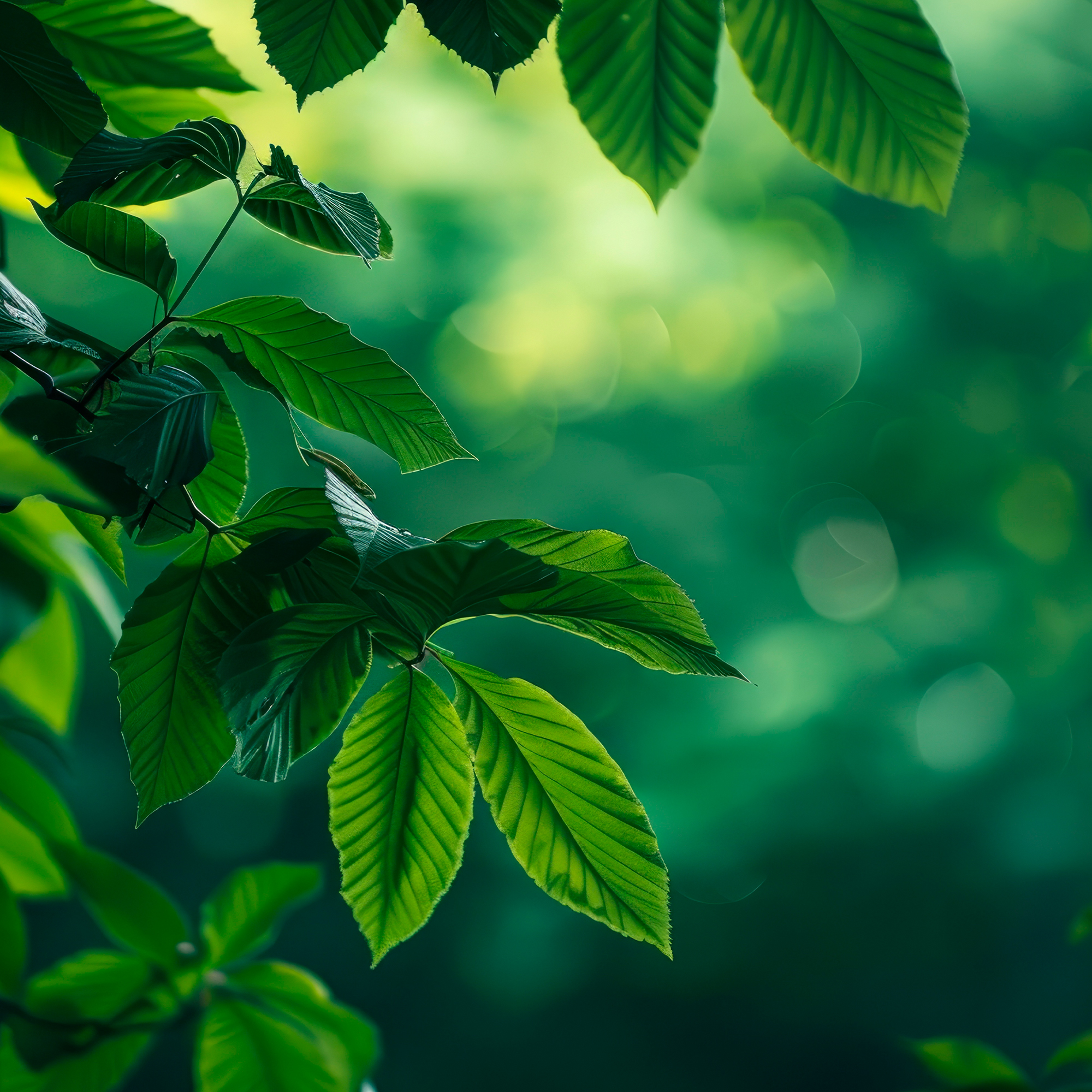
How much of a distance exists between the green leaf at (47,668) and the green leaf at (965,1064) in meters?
0.68

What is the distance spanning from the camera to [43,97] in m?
0.28

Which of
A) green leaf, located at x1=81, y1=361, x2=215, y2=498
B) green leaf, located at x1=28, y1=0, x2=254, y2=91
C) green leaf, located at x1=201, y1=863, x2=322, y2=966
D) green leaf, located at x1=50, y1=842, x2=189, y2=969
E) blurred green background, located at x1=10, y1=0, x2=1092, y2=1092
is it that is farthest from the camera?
blurred green background, located at x1=10, y1=0, x2=1092, y2=1092

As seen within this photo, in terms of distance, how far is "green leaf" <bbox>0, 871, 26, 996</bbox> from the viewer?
0.47m

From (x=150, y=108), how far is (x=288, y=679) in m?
0.33

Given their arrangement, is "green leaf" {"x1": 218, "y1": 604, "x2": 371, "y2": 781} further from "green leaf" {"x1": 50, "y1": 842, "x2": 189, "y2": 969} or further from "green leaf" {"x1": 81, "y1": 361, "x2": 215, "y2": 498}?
"green leaf" {"x1": 50, "y1": 842, "x2": 189, "y2": 969}

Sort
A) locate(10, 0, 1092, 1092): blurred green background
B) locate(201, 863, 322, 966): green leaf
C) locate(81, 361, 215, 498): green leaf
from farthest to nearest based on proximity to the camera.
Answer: locate(10, 0, 1092, 1092): blurred green background < locate(201, 863, 322, 966): green leaf < locate(81, 361, 215, 498): green leaf

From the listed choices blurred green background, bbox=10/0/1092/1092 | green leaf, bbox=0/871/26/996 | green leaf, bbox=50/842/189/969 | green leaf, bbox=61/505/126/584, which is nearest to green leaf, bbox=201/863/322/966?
green leaf, bbox=50/842/189/969

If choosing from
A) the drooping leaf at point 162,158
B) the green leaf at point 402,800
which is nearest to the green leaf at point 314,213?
the drooping leaf at point 162,158

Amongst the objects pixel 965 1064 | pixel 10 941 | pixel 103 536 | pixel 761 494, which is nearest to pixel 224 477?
pixel 103 536

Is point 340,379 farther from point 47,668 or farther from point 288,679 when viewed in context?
point 47,668

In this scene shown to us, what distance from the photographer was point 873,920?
4.03 meters

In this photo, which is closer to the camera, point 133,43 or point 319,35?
point 319,35

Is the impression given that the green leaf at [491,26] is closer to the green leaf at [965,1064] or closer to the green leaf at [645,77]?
the green leaf at [645,77]

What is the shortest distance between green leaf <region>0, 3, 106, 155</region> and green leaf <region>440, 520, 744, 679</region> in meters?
0.18
